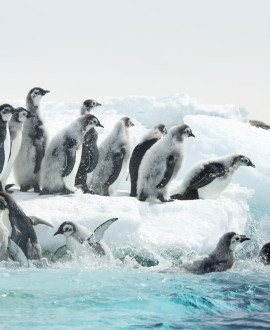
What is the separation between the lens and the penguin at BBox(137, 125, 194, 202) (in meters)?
9.84

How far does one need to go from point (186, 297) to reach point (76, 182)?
4028mm

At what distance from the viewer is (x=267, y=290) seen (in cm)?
705

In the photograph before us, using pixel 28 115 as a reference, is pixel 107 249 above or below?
below

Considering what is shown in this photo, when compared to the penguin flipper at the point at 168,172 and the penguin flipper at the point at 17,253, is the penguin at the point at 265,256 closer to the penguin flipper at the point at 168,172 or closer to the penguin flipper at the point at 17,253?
the penguin flipper at the point at 168,172

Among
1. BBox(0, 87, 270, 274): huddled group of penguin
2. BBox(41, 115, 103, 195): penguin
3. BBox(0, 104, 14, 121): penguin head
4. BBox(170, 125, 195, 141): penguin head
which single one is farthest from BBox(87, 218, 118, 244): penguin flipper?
BBox(170, 125, 195, 141): penguin head

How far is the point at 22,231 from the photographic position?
763 cm

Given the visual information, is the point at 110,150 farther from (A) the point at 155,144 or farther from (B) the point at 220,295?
(B) the point at 220,295

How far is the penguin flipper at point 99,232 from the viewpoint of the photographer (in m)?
7.75

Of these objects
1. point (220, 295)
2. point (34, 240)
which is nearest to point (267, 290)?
point (220, 295)

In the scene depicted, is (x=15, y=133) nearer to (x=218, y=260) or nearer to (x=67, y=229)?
(x=67, y=229)

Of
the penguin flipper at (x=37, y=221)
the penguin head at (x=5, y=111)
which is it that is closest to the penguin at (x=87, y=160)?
the penguin head at (x=5, y=111)

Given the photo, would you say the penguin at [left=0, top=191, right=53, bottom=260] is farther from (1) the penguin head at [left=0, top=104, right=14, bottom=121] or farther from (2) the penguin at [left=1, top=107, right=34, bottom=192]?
(1) the penguin head at [left=0, top=104, right=14, bottom=121]

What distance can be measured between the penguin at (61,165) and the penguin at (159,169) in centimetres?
94

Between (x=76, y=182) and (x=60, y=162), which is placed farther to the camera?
(x=76, y=182)
